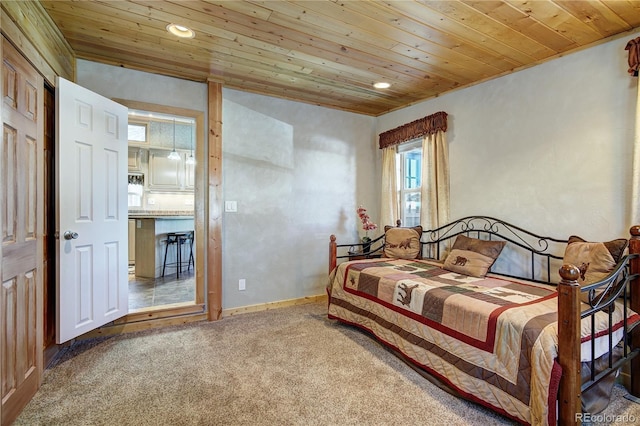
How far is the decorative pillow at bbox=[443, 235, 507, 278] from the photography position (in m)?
2.49

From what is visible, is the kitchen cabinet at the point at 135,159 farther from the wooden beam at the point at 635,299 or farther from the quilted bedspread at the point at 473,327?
the wooden beam at the point at 635,299

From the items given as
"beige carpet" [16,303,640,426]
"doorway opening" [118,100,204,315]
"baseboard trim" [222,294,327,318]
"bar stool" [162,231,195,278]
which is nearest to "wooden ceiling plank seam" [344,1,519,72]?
"doorway opening" [118,100,204,315]

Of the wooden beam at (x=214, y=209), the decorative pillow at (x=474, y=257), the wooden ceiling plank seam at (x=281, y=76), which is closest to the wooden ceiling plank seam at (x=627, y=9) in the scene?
the decorative pillow at (x=474, y=257)

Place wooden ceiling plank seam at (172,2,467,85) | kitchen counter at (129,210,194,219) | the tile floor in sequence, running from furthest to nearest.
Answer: kitchen counter at (129,210,194,219), the tile floor, wooden ceiling plank seam at (172,2,467,85)

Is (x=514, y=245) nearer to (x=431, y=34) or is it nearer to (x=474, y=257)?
(x=474, y=257)

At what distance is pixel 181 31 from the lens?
2.23m

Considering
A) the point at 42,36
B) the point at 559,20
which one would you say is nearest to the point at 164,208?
the point at 42,36

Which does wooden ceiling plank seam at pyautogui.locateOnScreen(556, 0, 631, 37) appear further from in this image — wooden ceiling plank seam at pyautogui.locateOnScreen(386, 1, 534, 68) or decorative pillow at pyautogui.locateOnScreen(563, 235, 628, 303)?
decorative pillow at pyautogui.locateOnScreen(563, 235, 628, 303)

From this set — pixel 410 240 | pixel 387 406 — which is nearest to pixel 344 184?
pixel 410 240

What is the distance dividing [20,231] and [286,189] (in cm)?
226

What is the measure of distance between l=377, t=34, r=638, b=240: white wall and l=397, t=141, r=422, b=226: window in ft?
1.98

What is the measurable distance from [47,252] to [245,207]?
162cm

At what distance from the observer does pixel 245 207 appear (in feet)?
10.8

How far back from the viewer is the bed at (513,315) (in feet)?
4.41
